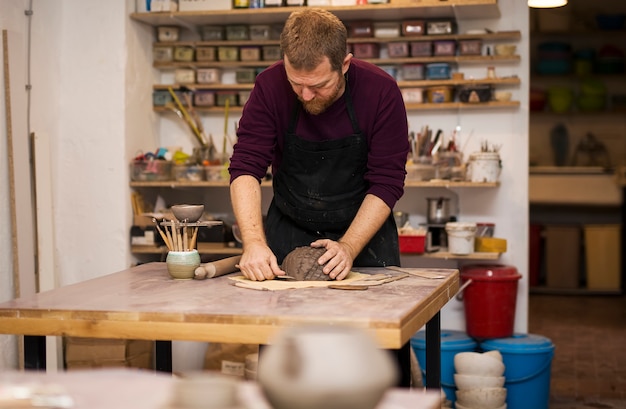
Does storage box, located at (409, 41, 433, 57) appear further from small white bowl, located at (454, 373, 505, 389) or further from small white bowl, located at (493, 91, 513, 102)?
small white bowl, located at (454, 373, 505, 389)

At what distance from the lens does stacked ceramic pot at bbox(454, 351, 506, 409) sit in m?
4.40

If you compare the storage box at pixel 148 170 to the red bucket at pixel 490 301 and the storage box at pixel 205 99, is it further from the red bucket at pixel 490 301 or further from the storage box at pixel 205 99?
the red bucket at pixel 490 301

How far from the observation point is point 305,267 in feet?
9.24

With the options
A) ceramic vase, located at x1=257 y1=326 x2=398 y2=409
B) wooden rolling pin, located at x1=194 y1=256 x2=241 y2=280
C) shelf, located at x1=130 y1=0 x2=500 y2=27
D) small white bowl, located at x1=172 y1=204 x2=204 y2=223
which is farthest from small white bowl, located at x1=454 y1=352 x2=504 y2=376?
ceramic vase, located at x1=257 y1=326 x2=398 y2=409

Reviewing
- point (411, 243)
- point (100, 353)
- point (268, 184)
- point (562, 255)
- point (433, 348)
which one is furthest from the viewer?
point (562, 255)

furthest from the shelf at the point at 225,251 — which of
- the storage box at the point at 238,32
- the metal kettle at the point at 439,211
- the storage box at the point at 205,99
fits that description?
the storage box at the point at 238,32

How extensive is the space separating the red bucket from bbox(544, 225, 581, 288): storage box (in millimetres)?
3840

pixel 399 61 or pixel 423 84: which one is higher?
pixel 399 61

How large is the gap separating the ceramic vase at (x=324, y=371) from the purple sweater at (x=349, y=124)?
6.49 feet

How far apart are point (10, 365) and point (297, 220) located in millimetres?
2012

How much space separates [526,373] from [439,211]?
1102 mm

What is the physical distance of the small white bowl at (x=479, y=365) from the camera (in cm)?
446

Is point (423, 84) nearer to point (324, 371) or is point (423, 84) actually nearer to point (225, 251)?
point (225, 251)

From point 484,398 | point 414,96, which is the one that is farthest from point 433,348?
point 414,96
